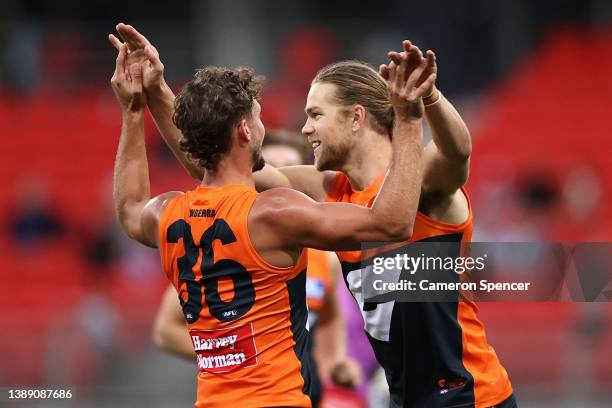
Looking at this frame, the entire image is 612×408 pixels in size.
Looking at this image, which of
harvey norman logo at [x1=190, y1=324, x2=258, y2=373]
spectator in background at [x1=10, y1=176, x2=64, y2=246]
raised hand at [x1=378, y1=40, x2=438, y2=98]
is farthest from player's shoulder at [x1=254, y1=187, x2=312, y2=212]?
spectator in background at [x1=10, y1=176, x2=64, y2=246]

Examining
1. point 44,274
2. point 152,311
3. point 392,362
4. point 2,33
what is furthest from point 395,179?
point 2,33

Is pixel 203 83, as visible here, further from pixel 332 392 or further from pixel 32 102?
pixel 32 102

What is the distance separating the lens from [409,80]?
4145mm

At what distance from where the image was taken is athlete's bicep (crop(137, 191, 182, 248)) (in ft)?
15.0

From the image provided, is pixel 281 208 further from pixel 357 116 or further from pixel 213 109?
pixel 357 116

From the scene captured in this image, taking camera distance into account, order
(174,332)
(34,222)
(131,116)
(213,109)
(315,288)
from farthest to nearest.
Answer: (34,222), (315,288), (174,332), (131,116), (213,109)

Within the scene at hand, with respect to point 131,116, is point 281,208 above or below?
below

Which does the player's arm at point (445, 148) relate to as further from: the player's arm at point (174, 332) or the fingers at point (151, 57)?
the player's arm at point (174, 332)

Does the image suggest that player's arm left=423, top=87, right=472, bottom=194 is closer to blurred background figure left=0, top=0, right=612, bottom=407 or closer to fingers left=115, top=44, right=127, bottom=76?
Result: fingers left=115, top=44, right=127, bottom=76

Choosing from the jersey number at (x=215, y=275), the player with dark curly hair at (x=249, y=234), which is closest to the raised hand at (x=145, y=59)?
the player with dark curly hair at (x=249, y=234)

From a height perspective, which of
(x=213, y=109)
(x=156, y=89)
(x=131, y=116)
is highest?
(x=156, y=89)

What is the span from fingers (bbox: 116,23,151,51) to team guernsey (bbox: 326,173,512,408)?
124cm

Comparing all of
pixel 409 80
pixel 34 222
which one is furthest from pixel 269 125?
pixel 409 80

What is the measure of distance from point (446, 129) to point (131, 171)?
57.5 inches
